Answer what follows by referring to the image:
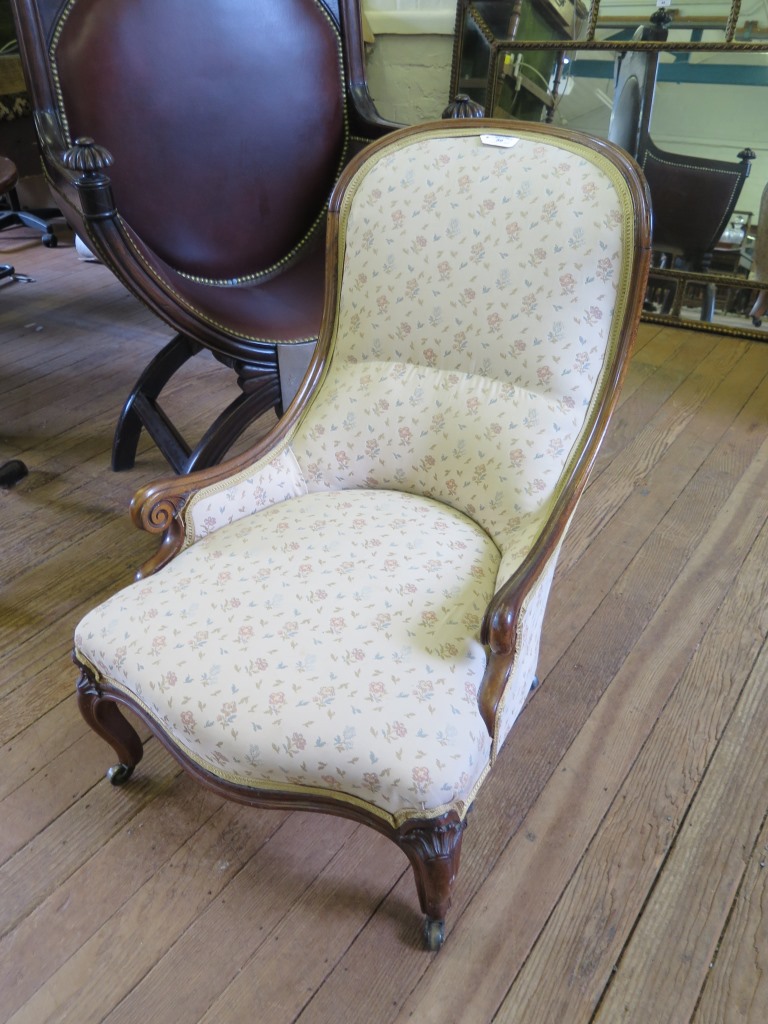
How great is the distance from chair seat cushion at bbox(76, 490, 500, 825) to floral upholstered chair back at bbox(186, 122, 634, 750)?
0.28 feet

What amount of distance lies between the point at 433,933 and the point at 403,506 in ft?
1.86

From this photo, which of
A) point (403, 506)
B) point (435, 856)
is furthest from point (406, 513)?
point (435, 856)

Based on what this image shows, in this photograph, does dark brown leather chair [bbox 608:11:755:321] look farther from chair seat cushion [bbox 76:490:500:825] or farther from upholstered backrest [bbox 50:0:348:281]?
chair seat cushion [bbox 76:490:500:825]

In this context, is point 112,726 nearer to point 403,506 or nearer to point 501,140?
point 403,506

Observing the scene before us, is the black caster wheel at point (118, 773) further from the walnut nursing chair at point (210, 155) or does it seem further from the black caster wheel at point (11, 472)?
the black caster wheel at point (11, 472)

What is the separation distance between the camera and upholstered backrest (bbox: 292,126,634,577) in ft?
3.43

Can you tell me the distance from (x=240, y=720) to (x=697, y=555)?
1.16 metres

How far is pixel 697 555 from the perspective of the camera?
170 centimetres

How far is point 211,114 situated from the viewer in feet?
6.13

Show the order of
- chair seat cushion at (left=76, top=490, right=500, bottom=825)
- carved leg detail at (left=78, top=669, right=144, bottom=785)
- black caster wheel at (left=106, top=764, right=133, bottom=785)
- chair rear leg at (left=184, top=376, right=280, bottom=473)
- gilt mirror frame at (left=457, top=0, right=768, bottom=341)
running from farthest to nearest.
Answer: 1. gilt mirror frame at (left=457, top=0, right=768, bottom=341)
2. chair rear leg at (left=184, top=376, right=280, bottom=473)
3. black caster wheel at (left=106, top=764, right=133, bottom=785)
4. carved leg detail at (left=78, top=669, right=144, bottom=785)
5. chair seat cushion at (left=76, top=490, right=500, bottom=825)

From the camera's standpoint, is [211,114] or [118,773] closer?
[118,773]

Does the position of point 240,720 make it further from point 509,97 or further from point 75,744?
point 509,97

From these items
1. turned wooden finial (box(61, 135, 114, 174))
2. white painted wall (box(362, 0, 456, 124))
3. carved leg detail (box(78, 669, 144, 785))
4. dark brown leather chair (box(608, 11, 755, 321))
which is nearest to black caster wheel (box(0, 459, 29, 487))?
turned wooden finial (box(61, 135, 114, 174))

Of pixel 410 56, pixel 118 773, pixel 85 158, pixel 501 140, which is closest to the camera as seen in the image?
pixel 501 140
